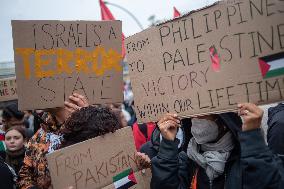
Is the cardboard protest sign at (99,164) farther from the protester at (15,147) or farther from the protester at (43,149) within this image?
the protester at (15,147)

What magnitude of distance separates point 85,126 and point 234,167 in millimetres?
984

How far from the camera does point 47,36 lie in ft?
8.12

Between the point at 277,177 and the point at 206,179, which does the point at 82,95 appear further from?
the point at 277,177

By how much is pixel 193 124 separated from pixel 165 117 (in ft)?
0.78

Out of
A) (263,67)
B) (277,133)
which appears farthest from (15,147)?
(263,67)

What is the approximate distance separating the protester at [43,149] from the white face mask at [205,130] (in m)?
0.83

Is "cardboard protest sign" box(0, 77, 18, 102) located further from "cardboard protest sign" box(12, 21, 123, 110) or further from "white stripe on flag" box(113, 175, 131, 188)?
"white stripe on flag" box(113, 175, 131, 188)

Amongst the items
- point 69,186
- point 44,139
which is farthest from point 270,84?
point 44,139

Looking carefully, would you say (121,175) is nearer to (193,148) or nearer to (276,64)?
(193,148)

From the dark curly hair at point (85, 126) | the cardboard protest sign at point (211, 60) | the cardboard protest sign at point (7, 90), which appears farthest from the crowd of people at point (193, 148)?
the cardboard protest sign at point (7, 90)

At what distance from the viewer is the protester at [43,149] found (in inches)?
93.7

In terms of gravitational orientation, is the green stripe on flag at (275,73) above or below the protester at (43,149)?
above

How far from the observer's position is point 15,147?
4.07 m

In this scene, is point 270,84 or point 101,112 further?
point 101,112
